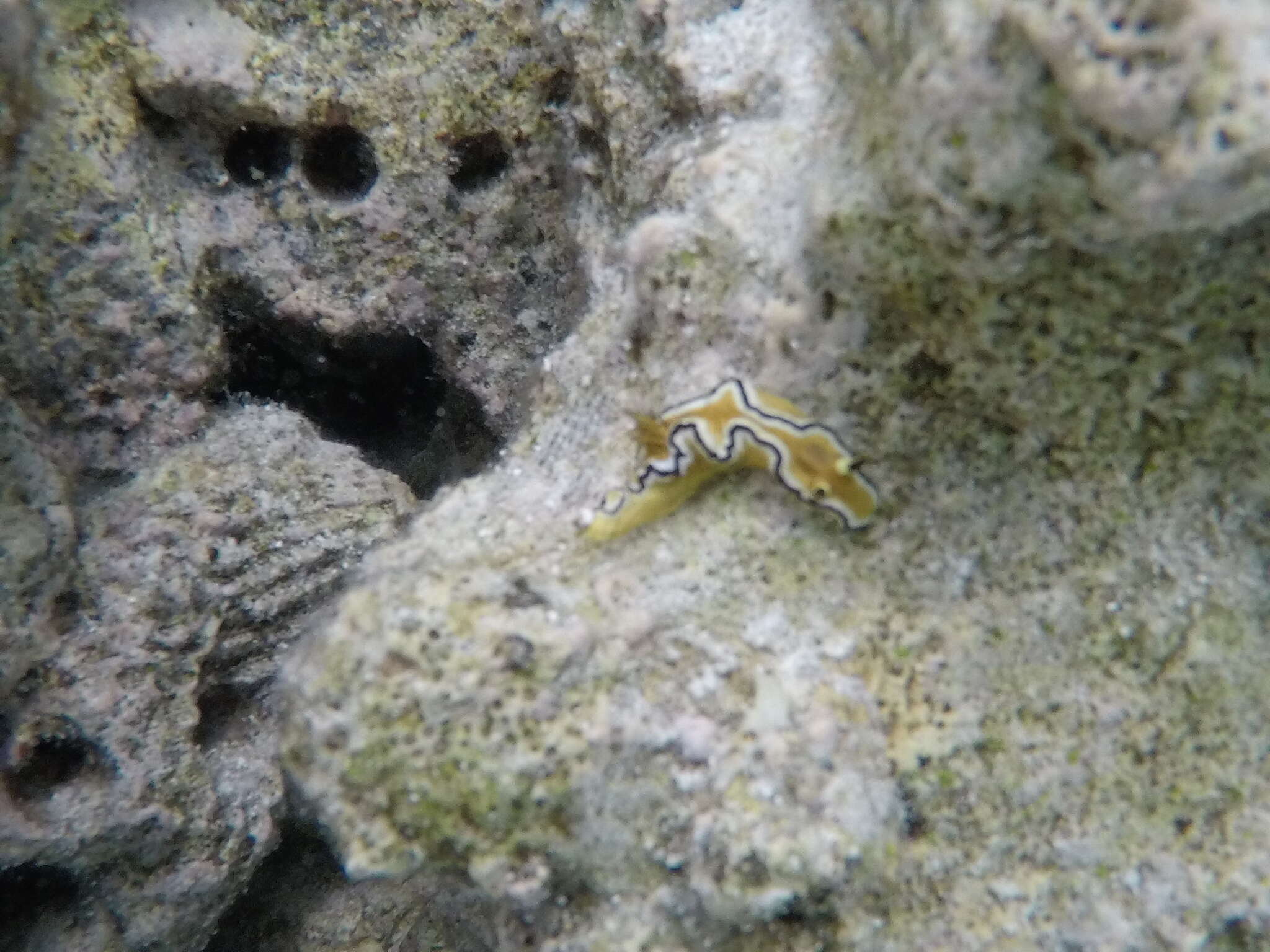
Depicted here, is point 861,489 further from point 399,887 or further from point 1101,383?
point 399,887

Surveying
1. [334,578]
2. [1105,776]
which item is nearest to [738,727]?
[1105,776]

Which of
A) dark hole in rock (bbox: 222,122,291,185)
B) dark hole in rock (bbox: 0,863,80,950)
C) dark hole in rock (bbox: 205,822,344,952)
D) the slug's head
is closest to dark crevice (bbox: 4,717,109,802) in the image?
dark hole in rock (bbox: 0,863,80,950)

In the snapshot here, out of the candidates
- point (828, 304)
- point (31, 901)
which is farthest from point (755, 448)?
point (31, 901)

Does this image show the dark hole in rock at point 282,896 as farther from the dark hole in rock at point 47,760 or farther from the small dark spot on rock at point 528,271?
the small dark spot on rock at point 528,271

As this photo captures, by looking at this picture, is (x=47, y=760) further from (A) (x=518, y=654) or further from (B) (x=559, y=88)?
(B) (x=559, y=88)

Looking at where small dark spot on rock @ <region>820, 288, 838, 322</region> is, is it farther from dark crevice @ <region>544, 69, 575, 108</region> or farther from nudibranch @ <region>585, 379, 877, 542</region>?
dark crevice @ <region>544, 69, 575, 108</region>

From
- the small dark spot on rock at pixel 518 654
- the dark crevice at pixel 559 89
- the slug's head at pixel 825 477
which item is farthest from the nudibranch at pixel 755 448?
the dark crevice at pixel 559 89
